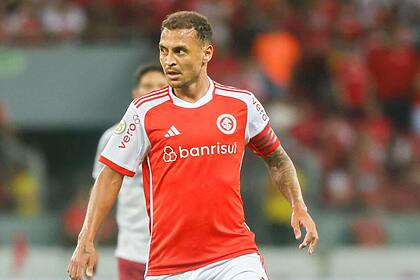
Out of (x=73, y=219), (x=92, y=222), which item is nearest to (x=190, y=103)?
(x=92, y=222)

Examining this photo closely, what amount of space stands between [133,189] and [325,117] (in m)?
7.10

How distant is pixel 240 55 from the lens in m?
14.7

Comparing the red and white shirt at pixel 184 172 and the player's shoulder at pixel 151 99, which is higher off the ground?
the player's shoulder at pixel 151 99

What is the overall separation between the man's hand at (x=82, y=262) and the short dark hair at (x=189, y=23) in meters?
1.21

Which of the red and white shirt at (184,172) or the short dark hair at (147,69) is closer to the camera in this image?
the red and white shirt at (184,172)

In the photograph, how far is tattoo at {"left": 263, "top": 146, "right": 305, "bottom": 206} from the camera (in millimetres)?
6098

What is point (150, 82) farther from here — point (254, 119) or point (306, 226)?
point (306, 226)

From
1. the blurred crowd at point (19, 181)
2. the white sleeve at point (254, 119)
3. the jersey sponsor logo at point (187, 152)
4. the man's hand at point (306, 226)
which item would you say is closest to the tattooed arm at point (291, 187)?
the man's hand at point (306, 226)

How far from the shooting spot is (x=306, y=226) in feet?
19.3

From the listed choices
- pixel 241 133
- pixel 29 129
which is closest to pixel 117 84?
pixel 29 129

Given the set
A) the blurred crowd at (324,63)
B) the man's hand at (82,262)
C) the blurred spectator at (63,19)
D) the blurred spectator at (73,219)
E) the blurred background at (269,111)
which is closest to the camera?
the man's hand at (82,262)

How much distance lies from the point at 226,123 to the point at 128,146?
53 cm

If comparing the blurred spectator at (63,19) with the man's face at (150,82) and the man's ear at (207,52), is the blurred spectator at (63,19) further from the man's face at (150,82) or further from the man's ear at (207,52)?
→ the man's ear at (207,52)

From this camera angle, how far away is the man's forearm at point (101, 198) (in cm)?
570
